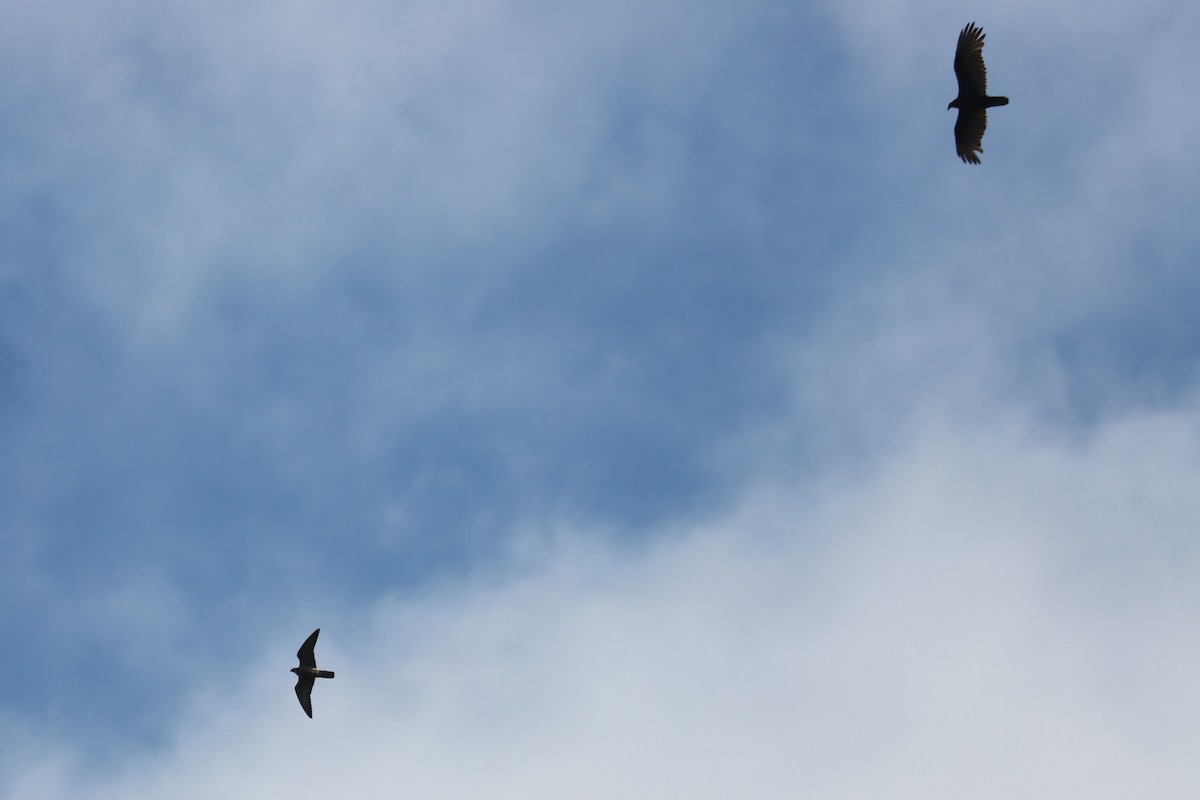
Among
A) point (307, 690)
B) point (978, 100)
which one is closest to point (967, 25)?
point (978, 100)

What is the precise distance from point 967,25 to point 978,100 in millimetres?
3468

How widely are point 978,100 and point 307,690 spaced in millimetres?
48439

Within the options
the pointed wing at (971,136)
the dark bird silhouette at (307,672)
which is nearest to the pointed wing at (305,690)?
the dark bird silhouette at (307,672)

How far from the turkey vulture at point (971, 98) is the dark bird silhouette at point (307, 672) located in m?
43.7

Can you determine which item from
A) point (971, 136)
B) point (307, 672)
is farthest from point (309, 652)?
point (971, 136)

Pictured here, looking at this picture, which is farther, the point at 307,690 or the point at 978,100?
the point at 307,690

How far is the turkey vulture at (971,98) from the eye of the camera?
51062 millimetres

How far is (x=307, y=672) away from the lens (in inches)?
2515

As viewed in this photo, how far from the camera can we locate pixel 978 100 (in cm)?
5134

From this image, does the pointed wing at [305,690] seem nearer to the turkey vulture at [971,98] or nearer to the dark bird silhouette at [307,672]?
the dark bird silhouette at [307,672]

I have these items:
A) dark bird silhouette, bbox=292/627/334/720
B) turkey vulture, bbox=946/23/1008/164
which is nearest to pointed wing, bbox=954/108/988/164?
turkey vulture, bbox=946/23/1008/164

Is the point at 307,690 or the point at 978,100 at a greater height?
the point at 978,100

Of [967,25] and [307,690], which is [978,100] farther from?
[307,690]

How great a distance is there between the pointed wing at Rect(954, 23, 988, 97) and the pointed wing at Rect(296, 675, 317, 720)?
47.6 metres
